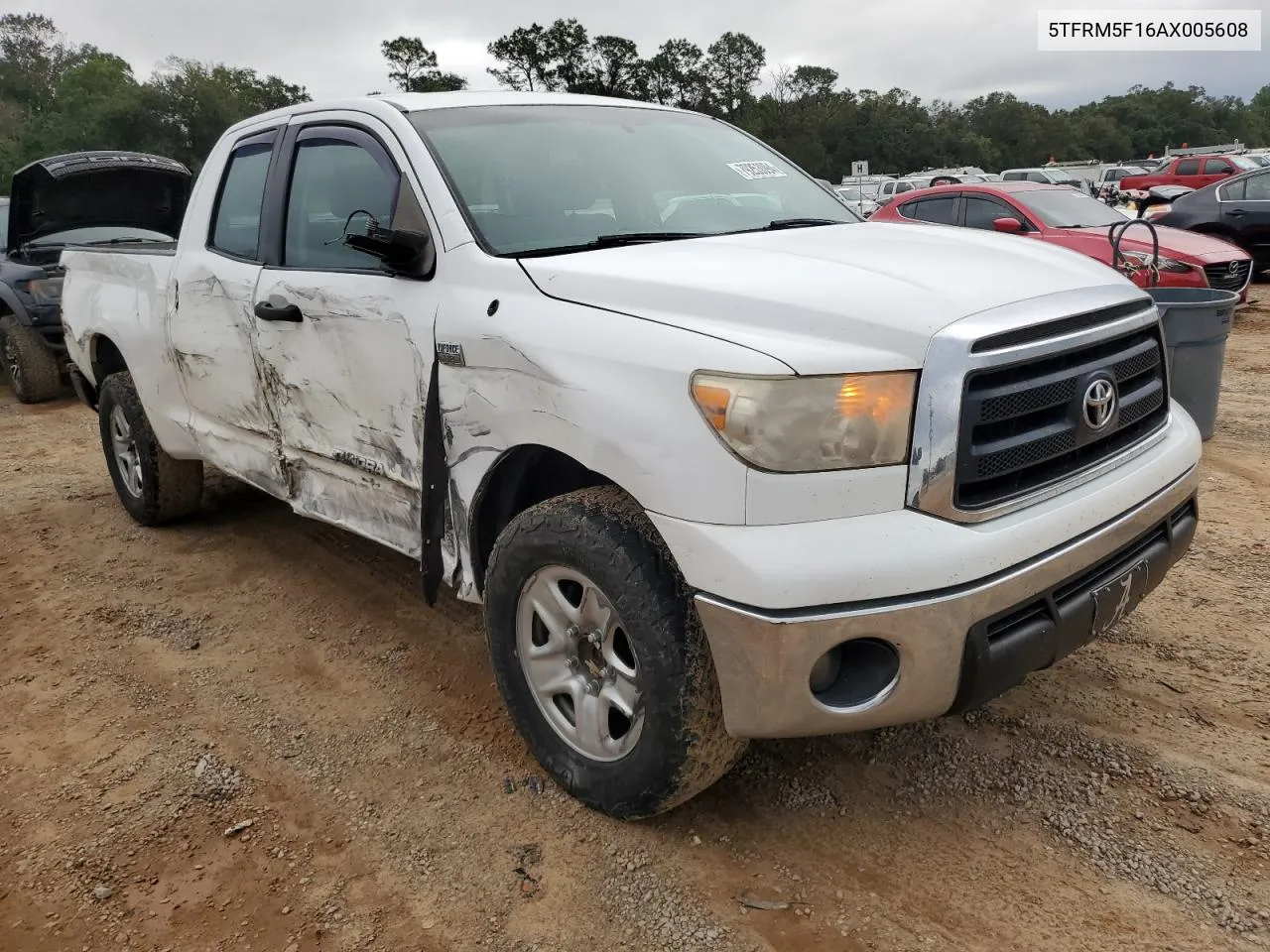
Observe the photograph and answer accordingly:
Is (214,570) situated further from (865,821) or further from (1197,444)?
(1197,444)

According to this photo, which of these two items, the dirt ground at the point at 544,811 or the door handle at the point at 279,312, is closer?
the dirt ground at the point at 544,811

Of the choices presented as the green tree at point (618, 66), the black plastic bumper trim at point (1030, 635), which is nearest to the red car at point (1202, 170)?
the black plastic bumper trim at point (1030, 635)

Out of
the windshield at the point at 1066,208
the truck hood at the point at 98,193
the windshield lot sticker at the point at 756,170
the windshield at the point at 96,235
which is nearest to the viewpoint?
the windshield lot sticker at the point at 756,170

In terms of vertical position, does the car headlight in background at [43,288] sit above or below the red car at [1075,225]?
below

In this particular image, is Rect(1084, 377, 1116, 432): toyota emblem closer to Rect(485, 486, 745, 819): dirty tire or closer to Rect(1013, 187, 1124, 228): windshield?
Rect(485, 486, 745, 819): dirty tire

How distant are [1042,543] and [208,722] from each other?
2616 mm

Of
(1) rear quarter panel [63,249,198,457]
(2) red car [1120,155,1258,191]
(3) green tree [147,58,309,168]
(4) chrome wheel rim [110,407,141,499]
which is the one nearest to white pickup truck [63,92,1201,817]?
(1) rear quarter panel [63,249,198,457]

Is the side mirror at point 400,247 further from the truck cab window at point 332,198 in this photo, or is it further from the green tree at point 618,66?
the green tree at point 618,66

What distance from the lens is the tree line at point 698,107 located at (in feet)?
127

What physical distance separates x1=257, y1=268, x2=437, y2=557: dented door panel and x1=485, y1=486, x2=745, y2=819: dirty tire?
61 centimetres

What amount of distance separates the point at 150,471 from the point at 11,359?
5866 mm

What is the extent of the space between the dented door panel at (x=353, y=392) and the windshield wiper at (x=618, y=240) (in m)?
0.33

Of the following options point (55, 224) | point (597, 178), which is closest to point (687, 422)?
point (597, 178)

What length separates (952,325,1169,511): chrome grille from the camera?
6.75 feet
